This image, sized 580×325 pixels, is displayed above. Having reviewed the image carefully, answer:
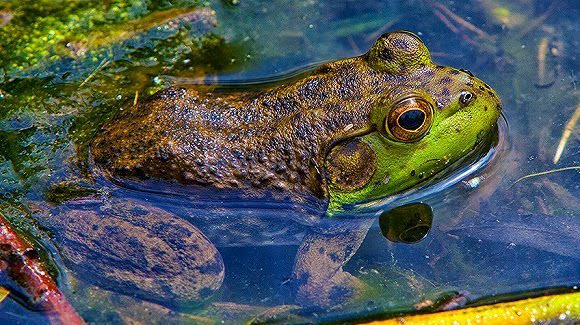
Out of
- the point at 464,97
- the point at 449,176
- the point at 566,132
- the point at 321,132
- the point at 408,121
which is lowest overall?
the point at 449,176

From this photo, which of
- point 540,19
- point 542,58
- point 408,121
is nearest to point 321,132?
point 408,121

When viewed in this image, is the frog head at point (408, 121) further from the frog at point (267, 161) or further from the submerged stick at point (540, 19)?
the submerged stick at point (540, 19)

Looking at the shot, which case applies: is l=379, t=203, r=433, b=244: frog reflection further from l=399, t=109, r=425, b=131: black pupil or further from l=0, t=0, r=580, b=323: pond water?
l=399, t=109, r=425, b=131: black pupil

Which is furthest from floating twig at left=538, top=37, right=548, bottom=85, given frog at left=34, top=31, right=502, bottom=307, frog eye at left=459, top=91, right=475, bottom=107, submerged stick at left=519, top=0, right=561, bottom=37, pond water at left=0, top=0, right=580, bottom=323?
frog eye at left=459, top=91, right=475, bottom=107

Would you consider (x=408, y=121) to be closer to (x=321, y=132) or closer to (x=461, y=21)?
(x=321, y=132)

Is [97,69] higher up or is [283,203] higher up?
[97,69]

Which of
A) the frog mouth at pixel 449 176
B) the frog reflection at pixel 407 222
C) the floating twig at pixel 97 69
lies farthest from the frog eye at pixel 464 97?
the floating twig at pixel 97 69

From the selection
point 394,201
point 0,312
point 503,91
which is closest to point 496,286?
point 394,201
